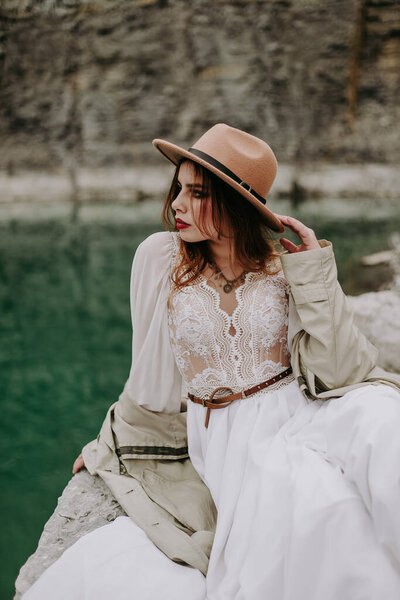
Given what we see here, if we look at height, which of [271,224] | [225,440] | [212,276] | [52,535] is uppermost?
[271,224]

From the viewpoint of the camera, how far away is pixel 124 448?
69.9 inches

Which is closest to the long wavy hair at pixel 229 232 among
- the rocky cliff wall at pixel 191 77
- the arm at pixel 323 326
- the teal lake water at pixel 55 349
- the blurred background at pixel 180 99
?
the arm at pixel 323 326

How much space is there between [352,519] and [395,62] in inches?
673

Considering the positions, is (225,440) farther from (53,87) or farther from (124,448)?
(53,87)

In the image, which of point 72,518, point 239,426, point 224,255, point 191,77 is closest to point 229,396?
point 239,426

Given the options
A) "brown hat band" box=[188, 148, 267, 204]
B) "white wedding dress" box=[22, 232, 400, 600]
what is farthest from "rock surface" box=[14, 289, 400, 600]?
"brown hat band" box=[188, 148, 267, 204]

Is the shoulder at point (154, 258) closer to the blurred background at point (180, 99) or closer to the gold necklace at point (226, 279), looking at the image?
the gold necklace at point (226, 279)

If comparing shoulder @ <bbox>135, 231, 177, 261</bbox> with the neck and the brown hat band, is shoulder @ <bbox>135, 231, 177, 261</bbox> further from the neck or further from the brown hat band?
the brown hat band

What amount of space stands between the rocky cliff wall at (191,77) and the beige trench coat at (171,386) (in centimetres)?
1502

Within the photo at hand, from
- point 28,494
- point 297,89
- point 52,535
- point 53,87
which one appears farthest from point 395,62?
point 52,535

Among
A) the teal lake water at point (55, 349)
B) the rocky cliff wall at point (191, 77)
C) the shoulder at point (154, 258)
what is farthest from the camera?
the rocky cliff wall at point (191, 77)

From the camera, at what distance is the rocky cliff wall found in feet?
52.0

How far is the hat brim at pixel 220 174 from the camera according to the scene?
1.50 m

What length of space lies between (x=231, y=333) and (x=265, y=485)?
468 millimetres
